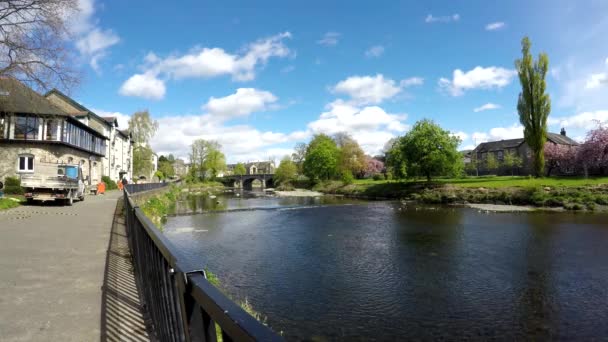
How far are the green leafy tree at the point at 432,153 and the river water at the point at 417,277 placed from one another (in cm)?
2392

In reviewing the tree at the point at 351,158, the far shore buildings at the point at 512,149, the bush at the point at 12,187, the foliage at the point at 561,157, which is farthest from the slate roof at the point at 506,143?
the bush at the point at 12,187

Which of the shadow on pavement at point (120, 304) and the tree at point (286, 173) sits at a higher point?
the tree at point (286, 173)

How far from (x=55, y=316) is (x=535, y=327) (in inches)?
373

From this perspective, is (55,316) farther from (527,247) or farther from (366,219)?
(366,219)

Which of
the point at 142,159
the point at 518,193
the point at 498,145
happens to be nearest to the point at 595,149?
the point at 518,193

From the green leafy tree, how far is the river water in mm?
23916

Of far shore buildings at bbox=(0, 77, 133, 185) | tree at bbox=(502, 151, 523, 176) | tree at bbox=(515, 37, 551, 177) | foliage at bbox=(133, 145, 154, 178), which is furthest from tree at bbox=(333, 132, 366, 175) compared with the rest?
far shore buildings at bbox=(0, 77, 133, 185)

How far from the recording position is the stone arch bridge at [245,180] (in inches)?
4025

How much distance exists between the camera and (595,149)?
45.6 m

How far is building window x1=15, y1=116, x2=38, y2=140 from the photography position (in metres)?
31.2

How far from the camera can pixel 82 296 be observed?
17.4 feet

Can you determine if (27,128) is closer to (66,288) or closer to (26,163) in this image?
(26,163)

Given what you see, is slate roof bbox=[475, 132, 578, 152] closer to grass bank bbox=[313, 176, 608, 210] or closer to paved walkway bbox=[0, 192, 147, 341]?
grass bank bbox=[313, 176, 608, 210]

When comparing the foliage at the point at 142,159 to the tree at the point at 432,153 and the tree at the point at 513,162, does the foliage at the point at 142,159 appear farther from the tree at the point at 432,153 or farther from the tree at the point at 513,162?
the tree at the point at 513,162
